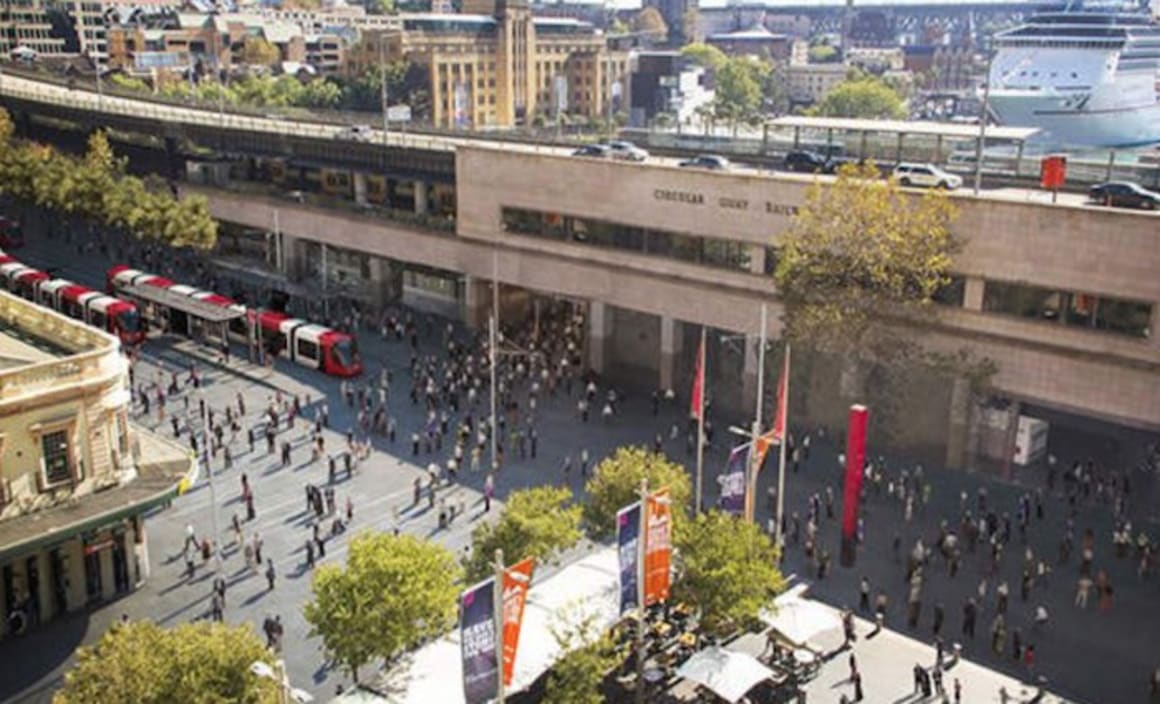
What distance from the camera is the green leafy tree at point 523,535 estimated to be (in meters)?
28.2

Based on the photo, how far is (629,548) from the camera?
25.1 m

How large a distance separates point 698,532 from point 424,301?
4455 centimetres

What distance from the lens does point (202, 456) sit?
46031 mm

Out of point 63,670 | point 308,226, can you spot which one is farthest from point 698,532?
point 308,226

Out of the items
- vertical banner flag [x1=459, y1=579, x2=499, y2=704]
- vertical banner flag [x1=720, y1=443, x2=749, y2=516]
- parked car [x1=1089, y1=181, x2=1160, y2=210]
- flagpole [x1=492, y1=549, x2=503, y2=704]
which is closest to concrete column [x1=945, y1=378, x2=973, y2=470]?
parked car [x1=1089, y1=181, x2=1160, y2=210]

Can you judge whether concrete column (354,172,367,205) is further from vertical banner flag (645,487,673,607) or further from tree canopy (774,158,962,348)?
vertical banner flag (645,487,673,607)

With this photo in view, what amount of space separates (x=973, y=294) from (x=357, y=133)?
1861 inches

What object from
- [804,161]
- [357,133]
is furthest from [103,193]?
[804,161]

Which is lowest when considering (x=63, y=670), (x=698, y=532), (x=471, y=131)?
(x=63, y=670)

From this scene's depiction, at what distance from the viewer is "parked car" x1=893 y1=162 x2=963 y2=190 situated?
46812 mm

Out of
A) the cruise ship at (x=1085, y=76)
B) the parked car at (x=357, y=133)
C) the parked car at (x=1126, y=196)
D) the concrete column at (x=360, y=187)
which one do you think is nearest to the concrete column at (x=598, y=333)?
the concrete column at (x=360, y=187)

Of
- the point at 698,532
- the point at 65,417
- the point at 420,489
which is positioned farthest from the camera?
the point at 420,489

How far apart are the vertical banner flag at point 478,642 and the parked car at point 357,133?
55.5 m

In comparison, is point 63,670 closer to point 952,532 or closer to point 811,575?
point 811,575
